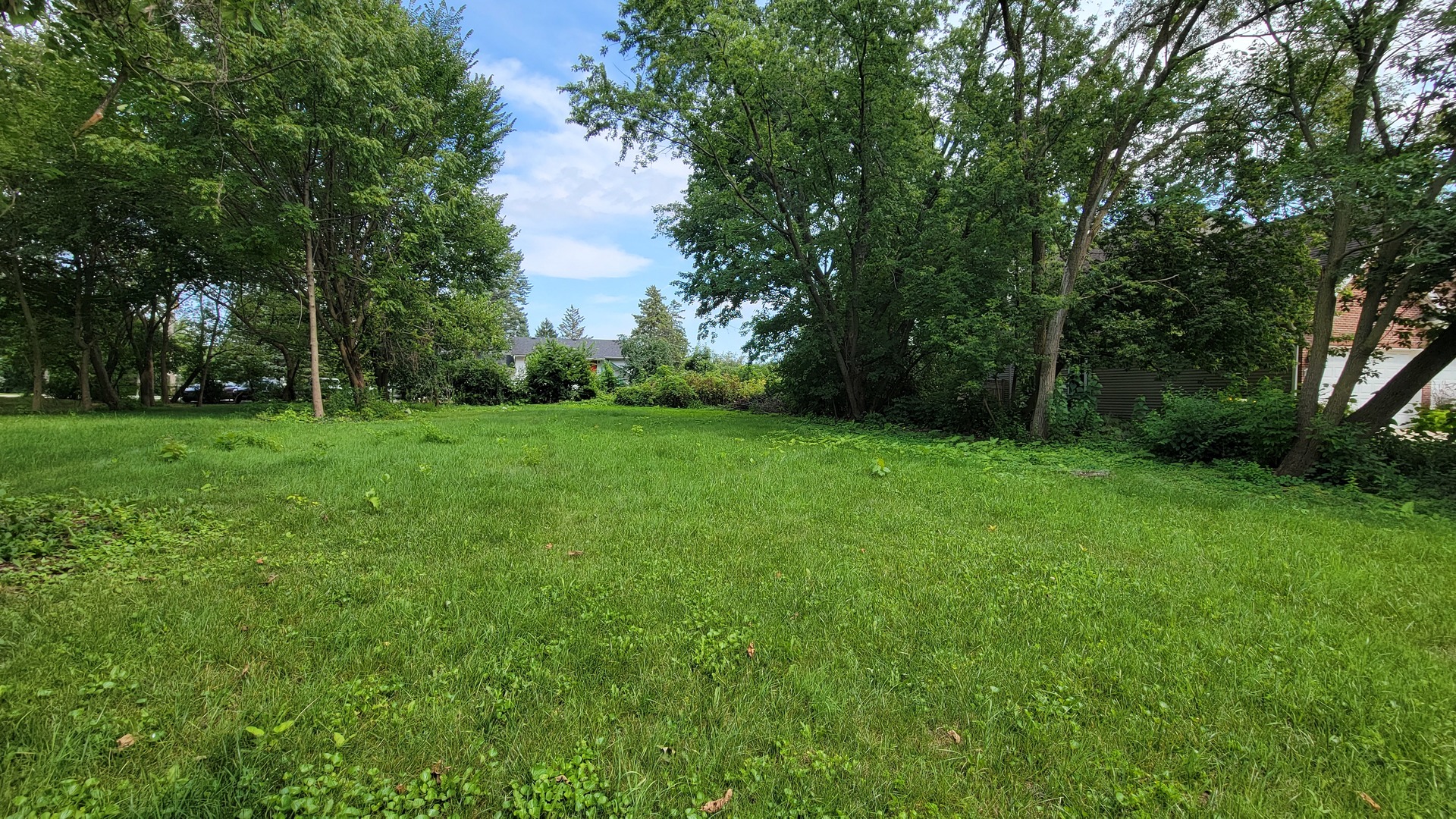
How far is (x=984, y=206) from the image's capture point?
36.3 feet

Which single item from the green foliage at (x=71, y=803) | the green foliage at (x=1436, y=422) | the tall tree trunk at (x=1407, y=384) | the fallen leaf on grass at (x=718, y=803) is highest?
the tall tree trunk at (x=1407, y=384)

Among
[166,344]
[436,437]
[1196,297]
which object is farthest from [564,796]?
[166,344]

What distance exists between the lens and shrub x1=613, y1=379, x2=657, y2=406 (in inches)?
993

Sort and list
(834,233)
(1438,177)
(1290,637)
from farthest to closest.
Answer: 1. (834,233)
2. (1438,177)
3. (1290,637)

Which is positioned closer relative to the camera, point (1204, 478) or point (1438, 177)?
point (1438, 177)

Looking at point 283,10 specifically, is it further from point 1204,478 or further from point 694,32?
point 1204,478

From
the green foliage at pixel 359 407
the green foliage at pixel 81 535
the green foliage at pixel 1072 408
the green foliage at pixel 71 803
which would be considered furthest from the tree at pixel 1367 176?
the green foliage at pixel 359 407

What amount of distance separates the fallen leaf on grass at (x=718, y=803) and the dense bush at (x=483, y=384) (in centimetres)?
2388

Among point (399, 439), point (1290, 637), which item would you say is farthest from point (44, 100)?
point (1290, 637)

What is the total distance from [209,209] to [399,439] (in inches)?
302

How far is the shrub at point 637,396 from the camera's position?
25.2 metres

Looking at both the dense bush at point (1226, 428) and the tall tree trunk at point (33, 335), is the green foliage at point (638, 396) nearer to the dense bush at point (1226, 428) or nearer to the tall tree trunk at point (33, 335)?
the tall tree trunk at point (33, 335)

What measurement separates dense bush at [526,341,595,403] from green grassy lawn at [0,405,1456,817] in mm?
21583

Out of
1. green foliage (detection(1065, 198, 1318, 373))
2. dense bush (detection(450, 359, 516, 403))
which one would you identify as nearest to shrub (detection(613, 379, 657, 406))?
dense bush (detection(450, 359, 516, 403))
